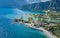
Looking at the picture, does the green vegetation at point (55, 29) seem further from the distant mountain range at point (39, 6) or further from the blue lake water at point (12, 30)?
the distant mountain range at point (39, 6)

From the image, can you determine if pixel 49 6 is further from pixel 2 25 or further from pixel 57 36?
pixel 2 25

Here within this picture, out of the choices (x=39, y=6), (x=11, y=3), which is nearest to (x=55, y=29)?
(x=39, y=6)

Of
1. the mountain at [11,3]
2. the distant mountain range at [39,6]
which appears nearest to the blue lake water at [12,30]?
the mountain at [11,3]

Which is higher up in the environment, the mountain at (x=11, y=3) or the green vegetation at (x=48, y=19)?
the mountain at (x=11, y=3)

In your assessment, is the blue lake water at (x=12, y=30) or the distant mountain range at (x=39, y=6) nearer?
the blue lake water at (x=12, y=30)

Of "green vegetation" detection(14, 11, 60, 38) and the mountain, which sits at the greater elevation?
the mountain

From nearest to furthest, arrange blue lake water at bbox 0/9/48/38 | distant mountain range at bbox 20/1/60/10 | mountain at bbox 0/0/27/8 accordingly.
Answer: blue lake water at bbox 0/9/48/38 → mountain at bbox 0/0/27/8 → distant mountain range at bbox 20/1/60/10

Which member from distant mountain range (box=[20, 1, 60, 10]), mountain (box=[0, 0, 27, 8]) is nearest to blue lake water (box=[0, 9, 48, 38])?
mountain (box=[0, 0, 27, 8])

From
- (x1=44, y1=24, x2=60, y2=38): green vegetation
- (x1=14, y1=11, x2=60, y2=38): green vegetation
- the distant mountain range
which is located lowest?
(x1=44, y1=24, x2=60, y2=38): green vegetation

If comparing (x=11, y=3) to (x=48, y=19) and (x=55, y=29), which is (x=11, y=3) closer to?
(x=48, y=19)

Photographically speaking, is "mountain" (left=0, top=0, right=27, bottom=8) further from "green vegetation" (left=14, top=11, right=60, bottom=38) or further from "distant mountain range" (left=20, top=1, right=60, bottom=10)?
"green vegetation" (left=14, top=11, right=60, bottom=38)
